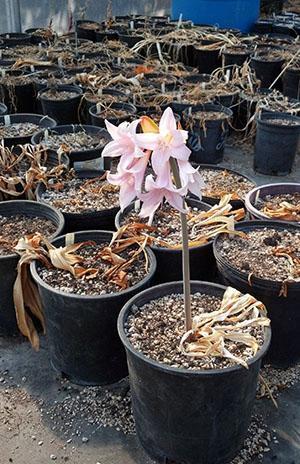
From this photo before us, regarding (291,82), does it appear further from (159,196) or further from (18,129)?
(159,196)

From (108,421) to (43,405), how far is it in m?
0.29

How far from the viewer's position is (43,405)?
2.14m

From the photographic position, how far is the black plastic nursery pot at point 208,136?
4.30 m

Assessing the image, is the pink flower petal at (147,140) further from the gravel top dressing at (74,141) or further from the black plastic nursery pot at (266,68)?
the black plastic nursery pot at (266,68)

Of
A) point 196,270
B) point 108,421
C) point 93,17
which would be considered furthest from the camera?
point 93,17

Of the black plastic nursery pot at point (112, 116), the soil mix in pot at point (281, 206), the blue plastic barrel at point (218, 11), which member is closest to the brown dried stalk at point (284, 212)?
the soil mix in pot at point (281, 206)

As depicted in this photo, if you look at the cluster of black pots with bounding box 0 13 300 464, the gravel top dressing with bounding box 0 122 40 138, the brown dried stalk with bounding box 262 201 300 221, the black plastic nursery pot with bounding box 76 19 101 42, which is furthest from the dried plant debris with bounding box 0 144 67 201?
the black plastic nursery pot with bounding box 76 19 101 42

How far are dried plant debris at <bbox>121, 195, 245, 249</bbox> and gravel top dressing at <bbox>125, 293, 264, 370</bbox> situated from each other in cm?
42

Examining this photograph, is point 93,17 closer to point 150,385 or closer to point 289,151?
point 289,151

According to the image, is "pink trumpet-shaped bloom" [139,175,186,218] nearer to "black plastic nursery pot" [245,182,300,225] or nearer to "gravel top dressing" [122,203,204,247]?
"gravel top dressing" [122,203,204,247]

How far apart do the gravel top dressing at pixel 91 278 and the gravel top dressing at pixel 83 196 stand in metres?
0.50

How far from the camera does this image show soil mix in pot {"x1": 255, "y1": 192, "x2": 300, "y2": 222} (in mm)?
2588

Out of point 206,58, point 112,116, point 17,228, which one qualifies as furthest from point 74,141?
point 206,58

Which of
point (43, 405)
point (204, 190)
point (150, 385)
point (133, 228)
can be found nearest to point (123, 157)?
point (150, 385)
